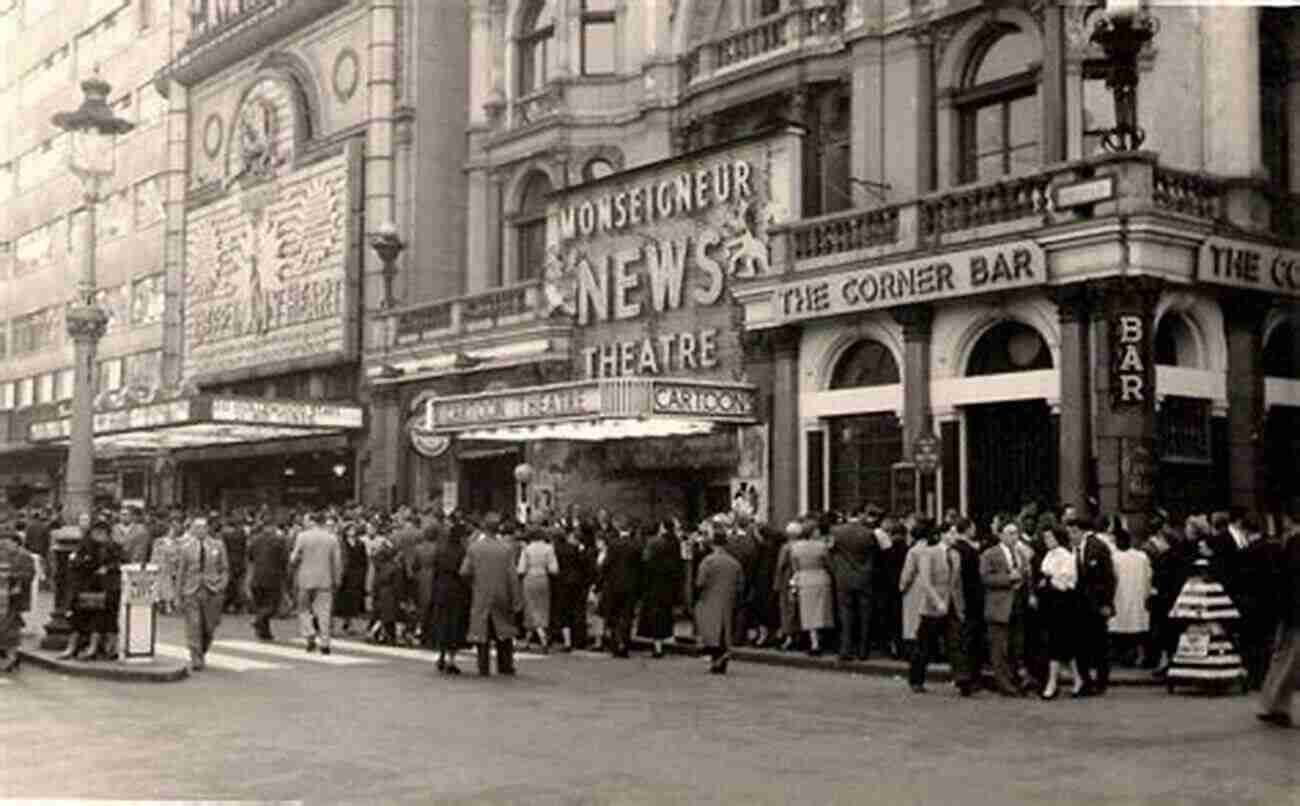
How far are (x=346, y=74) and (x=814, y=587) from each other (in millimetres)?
23742

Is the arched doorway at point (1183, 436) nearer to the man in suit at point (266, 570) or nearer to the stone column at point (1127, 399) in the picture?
the stone column at point (1127, 399)

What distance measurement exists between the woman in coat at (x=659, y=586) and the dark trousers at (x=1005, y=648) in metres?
5.10

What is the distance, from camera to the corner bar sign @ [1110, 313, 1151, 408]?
2020 centimetres

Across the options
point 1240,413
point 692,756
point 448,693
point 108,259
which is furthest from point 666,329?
point 108,259

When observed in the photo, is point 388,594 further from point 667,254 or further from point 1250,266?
point 1250,266

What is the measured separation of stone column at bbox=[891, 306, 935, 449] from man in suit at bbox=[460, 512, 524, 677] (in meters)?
7.21

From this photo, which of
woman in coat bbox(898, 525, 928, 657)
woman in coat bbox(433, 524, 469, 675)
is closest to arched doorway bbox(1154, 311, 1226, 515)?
woman in coat bbox(898, 525, 928, 657)

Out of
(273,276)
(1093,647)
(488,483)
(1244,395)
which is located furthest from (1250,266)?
(273,276)

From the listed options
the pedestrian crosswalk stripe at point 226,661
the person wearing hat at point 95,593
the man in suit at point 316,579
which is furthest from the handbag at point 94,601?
the man in suit at point 316,579

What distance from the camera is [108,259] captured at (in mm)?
51719

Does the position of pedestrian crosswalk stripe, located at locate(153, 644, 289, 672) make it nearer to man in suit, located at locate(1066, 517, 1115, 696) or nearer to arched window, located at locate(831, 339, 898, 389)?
man in suit, located at locate(1066, 517, 1115, 696)

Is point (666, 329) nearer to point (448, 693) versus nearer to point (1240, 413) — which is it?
point (1240, 413)

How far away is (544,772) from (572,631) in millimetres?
10958

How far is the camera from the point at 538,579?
21.5m
